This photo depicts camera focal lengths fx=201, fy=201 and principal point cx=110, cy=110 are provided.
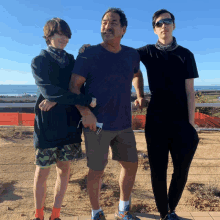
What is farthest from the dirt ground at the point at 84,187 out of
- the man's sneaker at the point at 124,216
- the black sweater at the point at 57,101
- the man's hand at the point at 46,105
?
the man's hand at the point at 46,105

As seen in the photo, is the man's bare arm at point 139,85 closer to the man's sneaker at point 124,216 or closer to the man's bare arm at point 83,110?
the man's bare arm at point 83,110

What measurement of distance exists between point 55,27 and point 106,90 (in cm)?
72

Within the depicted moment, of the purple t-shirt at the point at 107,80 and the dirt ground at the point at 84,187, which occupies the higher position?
the purple t-shirt at the point at 107,80

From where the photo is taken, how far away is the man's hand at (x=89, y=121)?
5.83 feet

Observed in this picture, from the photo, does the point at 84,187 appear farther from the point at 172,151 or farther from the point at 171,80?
the point at 171,80

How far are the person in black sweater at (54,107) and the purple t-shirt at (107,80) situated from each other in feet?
0.45

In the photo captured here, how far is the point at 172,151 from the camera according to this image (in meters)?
2.00

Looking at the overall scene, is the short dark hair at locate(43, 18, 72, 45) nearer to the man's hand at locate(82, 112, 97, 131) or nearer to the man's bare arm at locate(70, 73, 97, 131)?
the man's bare arm at locate(70, 73, 97, 131)

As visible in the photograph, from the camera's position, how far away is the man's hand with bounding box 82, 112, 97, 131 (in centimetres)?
178

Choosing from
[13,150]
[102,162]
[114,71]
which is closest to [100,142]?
[102,162]

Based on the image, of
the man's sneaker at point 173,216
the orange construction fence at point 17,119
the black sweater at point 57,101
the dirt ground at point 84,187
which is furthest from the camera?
the orange construction fence at point 17,119

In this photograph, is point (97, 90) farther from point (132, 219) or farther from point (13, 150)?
point (13, 150)

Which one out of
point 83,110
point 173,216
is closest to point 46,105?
point 83,110

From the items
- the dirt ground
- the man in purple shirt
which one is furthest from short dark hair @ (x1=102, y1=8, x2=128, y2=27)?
the dirt ground
